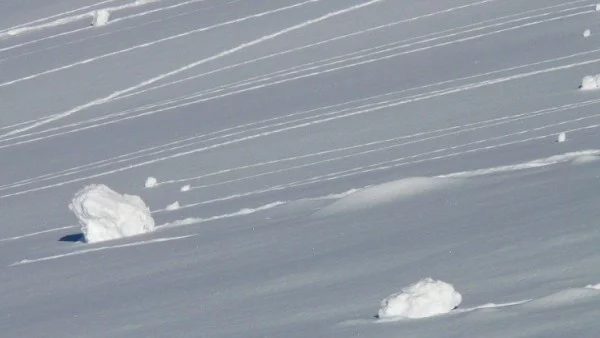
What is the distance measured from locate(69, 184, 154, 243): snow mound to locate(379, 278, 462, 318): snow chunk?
2857 mm

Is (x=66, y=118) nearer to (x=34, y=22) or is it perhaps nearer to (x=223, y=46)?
(x=223, y=46)

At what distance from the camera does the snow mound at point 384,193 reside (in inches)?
235

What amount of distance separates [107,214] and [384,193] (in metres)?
1.43

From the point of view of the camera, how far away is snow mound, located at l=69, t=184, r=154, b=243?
257 inches

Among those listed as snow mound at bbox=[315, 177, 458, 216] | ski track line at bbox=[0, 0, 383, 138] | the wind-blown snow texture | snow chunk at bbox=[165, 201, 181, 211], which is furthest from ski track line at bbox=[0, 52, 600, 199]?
snow mound at bbox=[315, 177, 458, 216]

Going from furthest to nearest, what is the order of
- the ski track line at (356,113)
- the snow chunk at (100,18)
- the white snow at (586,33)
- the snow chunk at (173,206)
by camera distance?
1. the snow chunk at (100,18)
2. the white snow at (586,33)
3. the ski track line at (356,113)
4. the snow chunk at (173,206)

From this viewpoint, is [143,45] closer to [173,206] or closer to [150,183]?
[150,183]

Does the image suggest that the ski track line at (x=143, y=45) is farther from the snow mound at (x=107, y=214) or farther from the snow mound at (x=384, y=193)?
the snow mound at (x=384, y=193)

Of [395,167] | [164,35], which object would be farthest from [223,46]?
[395,167]

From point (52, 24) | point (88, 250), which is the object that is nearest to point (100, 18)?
point (52, 24)

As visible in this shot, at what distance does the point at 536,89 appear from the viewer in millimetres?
8578

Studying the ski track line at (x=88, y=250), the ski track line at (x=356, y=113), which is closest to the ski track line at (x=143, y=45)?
the ski track line at (x=356, y=113)

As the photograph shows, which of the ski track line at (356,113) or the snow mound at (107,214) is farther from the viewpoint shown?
the ski track line at (356,113)

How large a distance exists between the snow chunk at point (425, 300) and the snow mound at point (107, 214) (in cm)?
286
